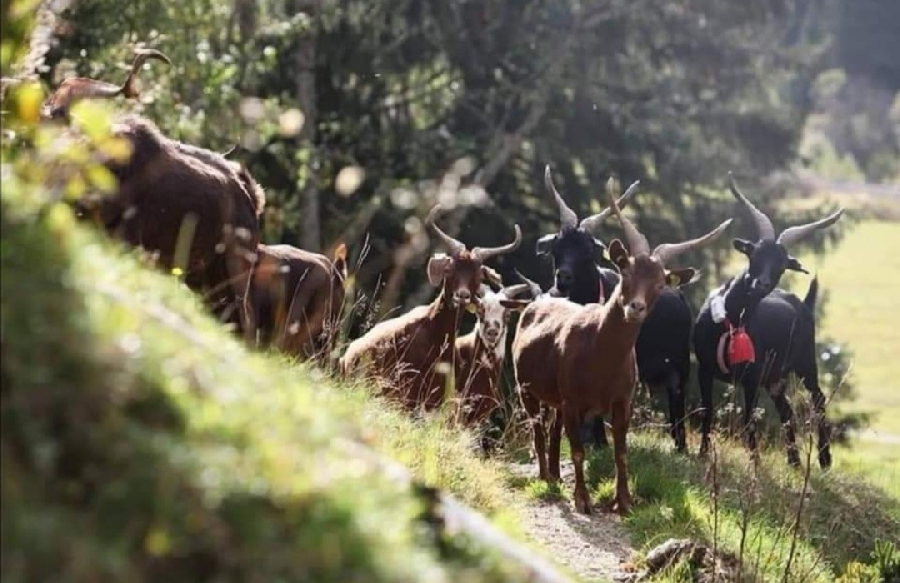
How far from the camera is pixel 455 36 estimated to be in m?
28.0

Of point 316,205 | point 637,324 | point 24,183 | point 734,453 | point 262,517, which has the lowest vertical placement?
point 316,205

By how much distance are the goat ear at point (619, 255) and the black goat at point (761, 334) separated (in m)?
3.21

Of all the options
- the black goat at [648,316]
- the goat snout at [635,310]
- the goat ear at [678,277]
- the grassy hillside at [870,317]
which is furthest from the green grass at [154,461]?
the grassy hillside at [870,317]

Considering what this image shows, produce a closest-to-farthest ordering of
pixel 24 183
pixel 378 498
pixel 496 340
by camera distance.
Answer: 1. pixel 378 498
2. pixel 24 183
3. pixel 496 340

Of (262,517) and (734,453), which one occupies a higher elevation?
(262,517)

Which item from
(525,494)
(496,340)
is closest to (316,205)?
(496,340)

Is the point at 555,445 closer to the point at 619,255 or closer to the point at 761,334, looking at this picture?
the point at 619,255

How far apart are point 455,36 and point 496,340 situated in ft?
50.7

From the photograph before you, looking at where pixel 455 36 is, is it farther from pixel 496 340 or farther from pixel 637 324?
pixel 637 324

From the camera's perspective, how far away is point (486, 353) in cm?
1334

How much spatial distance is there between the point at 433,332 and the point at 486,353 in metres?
0.45

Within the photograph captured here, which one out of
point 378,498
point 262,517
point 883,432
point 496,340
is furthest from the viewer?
point 883,432

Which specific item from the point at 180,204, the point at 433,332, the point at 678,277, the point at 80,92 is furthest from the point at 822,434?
the point at 80,92

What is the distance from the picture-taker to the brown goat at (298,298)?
1112cm
